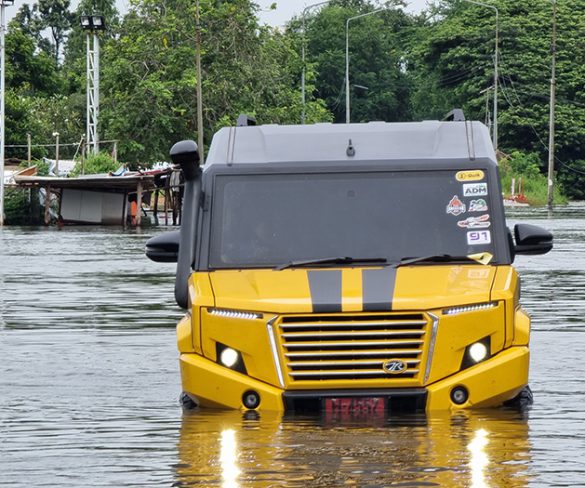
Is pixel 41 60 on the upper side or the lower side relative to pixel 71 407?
upper

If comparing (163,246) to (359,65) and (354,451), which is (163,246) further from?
(359,65)

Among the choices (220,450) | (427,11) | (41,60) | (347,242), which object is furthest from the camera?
(427,11)

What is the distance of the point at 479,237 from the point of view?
11789 mm

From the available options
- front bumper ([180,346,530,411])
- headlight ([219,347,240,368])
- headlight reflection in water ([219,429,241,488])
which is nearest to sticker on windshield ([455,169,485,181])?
front bumper ([180,346,530,411])

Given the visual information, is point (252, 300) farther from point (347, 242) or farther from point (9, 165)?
point (9, 165)

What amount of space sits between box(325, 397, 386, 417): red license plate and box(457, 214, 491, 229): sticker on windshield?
1.51m

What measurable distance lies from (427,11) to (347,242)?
14097 centimetres

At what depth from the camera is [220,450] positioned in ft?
33.8

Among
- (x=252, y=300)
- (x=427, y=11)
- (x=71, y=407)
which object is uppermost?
(x=427, y=11)

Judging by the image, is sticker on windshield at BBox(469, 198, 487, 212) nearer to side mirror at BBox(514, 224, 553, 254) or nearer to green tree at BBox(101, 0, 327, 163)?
side mirror at BBox(514, 224, 553, 254)

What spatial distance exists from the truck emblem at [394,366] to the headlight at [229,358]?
0.83 m

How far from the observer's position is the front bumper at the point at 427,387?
35.5 ft

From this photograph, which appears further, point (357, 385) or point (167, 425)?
point (167, 425)

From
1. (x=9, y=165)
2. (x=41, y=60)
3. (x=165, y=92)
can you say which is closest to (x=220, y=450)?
(x=165, y=92)
